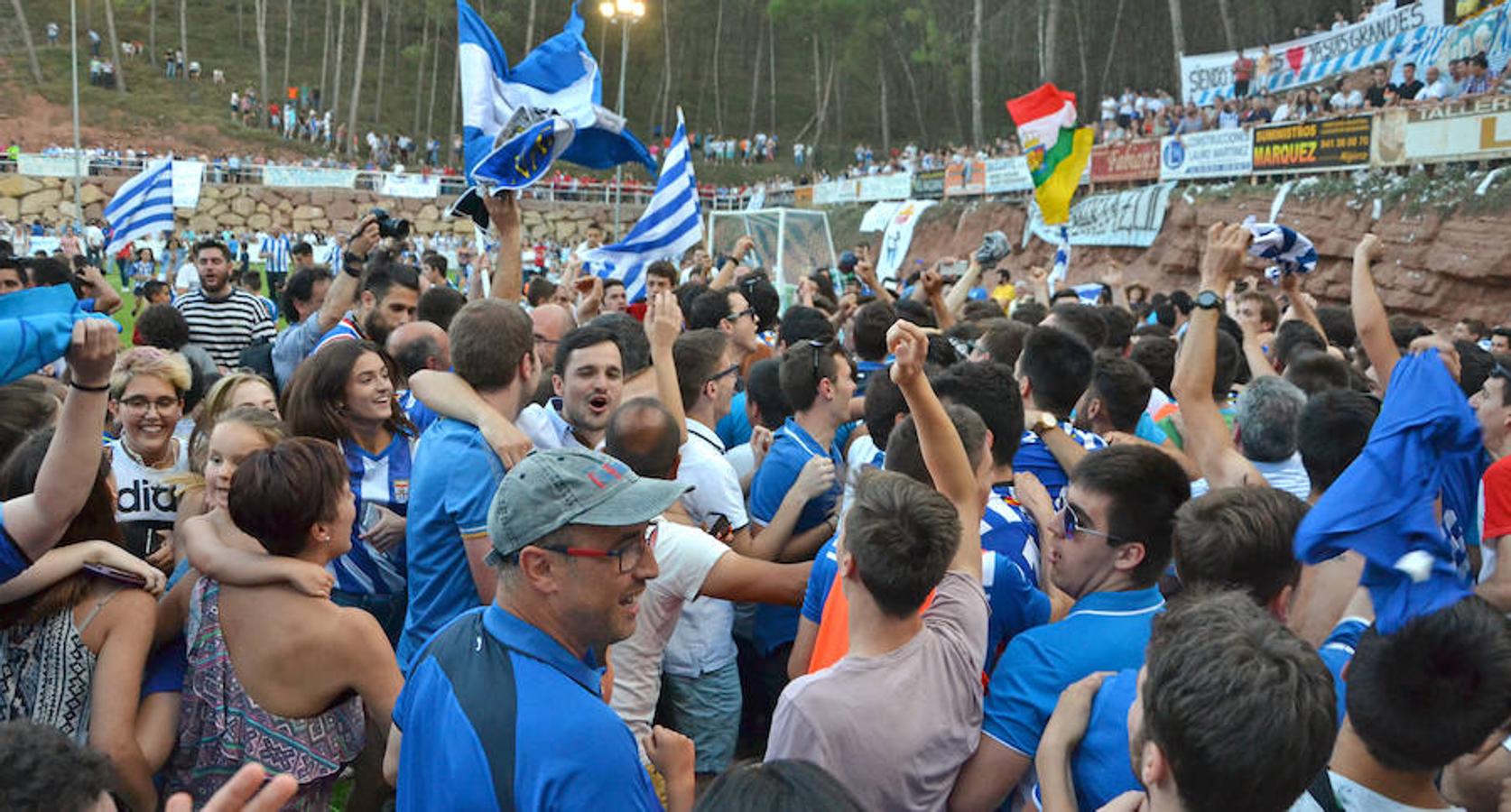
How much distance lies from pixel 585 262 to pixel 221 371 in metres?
3.92

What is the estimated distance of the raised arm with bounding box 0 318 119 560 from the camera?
290cm

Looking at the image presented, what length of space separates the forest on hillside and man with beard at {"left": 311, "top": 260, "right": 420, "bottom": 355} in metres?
42.1

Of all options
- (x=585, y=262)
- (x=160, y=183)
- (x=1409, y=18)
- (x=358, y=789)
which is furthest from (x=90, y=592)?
(x=1409, y=18)

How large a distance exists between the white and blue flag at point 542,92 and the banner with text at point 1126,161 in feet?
66.2

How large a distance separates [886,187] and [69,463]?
35.4 metres

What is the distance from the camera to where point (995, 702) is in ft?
9.15

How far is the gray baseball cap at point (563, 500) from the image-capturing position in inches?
91.0

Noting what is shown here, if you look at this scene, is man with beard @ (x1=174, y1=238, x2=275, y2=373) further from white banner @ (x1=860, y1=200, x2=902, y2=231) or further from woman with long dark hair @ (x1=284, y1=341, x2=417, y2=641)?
white banner @ (x1=860, y1=200, x2=902, y2=231)

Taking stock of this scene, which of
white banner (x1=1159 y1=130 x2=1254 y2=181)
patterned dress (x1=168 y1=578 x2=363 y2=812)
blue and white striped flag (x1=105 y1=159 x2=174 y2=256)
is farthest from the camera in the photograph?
white banner (x1=1159 y1=130 x2=1254 y2=181)

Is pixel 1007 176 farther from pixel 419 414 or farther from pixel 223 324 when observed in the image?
pixel 419 414

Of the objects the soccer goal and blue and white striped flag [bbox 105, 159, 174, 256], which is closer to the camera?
blue and white striped flag [bbox 105, 159, 174, 256]

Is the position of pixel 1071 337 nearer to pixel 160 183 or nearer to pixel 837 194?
pixel 160 183

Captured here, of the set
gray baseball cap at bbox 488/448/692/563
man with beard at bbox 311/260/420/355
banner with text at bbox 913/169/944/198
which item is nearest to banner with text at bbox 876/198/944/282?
banner with text at bbox 913/169/944/198

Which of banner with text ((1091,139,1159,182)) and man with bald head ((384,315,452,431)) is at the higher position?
banner with text ((1091,139,1159,182))
